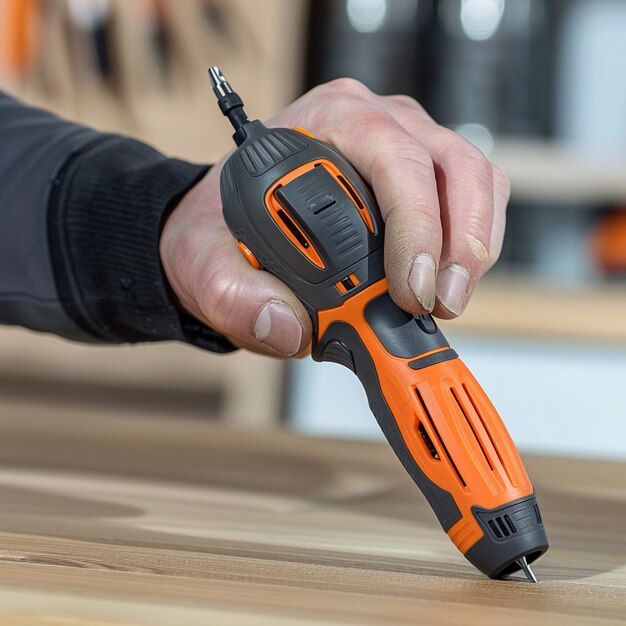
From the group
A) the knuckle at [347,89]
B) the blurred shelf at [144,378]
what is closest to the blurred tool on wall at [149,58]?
the blurred shelf at [144,378]

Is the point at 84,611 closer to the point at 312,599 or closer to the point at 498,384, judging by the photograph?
the point at 312,599

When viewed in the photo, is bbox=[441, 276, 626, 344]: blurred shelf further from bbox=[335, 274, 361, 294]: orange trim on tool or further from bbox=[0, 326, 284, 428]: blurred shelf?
bbox=[335, 274, 361, 294]: orange trim on tool

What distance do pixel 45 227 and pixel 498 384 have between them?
3.03 ft

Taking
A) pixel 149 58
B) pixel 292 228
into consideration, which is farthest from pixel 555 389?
pixel 292 228

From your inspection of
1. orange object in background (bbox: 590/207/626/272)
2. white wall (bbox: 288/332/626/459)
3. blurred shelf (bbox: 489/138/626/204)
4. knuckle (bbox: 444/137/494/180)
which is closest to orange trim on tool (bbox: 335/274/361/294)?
knuckle (bbox: 444/137/494/180)

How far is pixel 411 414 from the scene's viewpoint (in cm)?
55

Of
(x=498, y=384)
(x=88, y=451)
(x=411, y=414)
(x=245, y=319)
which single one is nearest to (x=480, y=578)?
(x=411, y=414)

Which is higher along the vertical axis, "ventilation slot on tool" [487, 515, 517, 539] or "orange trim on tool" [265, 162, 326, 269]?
"orange trim on tool" [265, 162, 326, 269]

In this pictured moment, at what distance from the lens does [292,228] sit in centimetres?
57

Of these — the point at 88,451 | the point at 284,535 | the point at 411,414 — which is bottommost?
the point at 88,451

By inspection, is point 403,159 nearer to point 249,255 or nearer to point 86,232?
point 249,255

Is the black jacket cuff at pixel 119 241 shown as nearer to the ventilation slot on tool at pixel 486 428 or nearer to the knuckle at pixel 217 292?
the knuckle at pixel 217 292

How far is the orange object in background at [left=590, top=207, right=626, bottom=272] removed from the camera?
1687mm

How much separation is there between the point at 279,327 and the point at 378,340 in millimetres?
71
